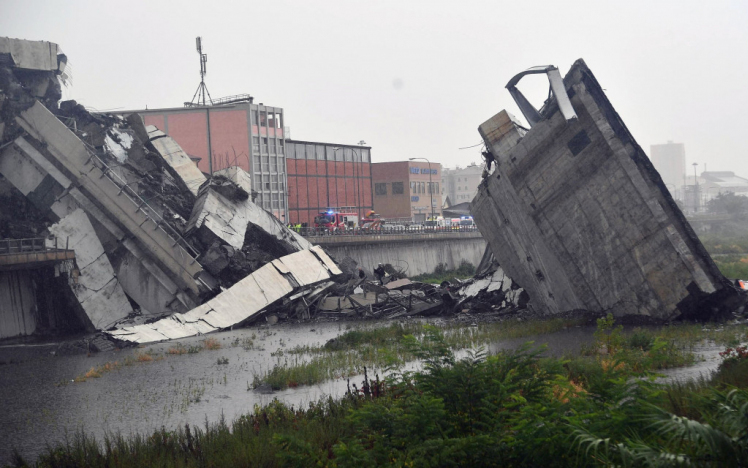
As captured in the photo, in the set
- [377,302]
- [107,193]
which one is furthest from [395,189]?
[107,193]

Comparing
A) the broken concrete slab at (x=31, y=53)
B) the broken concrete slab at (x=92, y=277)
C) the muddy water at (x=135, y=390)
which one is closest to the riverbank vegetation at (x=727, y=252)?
the muddy water at (x=135, y=390)

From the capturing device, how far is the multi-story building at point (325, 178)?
65375 mm

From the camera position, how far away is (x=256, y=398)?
50.7ft

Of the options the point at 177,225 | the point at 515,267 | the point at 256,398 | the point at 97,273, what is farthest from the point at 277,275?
the point at 256,398

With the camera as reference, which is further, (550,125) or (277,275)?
(277,275)

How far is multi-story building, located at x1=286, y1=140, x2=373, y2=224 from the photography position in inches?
2574

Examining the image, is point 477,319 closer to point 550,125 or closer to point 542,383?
point 550,125

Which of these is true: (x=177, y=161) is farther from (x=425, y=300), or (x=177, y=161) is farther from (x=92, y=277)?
(x=425, y=300)

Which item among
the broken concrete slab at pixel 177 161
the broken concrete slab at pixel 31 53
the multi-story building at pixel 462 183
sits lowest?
the broken concrete slab at pixel 177 161

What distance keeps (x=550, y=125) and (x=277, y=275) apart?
14.1 metres

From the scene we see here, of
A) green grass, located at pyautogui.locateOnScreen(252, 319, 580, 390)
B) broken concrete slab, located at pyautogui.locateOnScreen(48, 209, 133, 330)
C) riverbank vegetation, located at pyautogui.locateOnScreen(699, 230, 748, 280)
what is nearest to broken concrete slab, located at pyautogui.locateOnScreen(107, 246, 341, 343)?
broken concrete slab, located at pyautogui.locateOnScreen(48, 209, 133, 330)

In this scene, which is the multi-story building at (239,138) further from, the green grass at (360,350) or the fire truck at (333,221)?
the green grass at (360,350)

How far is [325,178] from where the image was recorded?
69.0 metres

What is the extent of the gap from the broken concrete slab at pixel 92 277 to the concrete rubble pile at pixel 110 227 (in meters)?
0.04
